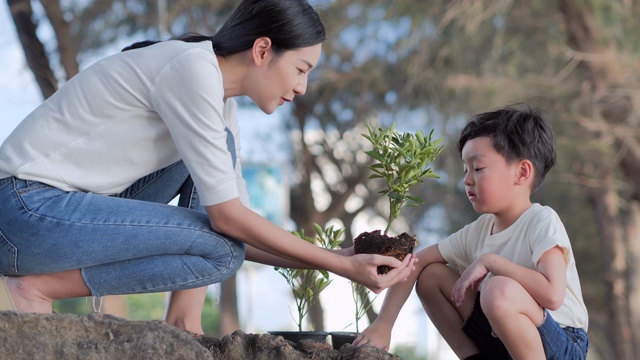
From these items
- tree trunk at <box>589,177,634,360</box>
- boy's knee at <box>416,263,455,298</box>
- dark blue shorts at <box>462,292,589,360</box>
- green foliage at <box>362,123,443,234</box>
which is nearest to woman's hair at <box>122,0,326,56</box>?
green foliage at <box>362,123,443,234</box>

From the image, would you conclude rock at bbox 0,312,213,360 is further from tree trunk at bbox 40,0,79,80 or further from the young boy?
tree trunk at bbox 40,0,79,80

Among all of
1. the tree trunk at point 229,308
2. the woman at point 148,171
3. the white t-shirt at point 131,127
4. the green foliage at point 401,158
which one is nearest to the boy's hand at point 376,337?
the woman at point 148,171

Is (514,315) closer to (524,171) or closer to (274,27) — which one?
(524,171)

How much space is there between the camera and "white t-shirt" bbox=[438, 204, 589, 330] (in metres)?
2.75

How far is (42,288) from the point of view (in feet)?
9.41

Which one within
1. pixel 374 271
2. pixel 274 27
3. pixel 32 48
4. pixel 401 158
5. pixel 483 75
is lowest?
pixel 374 271

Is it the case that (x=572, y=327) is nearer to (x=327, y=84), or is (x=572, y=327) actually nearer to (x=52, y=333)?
(x=52, y=333)

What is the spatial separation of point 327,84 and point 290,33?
927 cm

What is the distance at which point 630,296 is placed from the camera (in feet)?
32.4

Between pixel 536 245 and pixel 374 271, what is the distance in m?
0.55

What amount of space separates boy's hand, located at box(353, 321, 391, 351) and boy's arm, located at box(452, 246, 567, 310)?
0.90 feet

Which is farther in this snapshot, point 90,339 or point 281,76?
point 281,76

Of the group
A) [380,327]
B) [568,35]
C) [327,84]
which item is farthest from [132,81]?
[327,84]

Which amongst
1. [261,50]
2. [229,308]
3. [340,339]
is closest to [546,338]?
[340,339]
